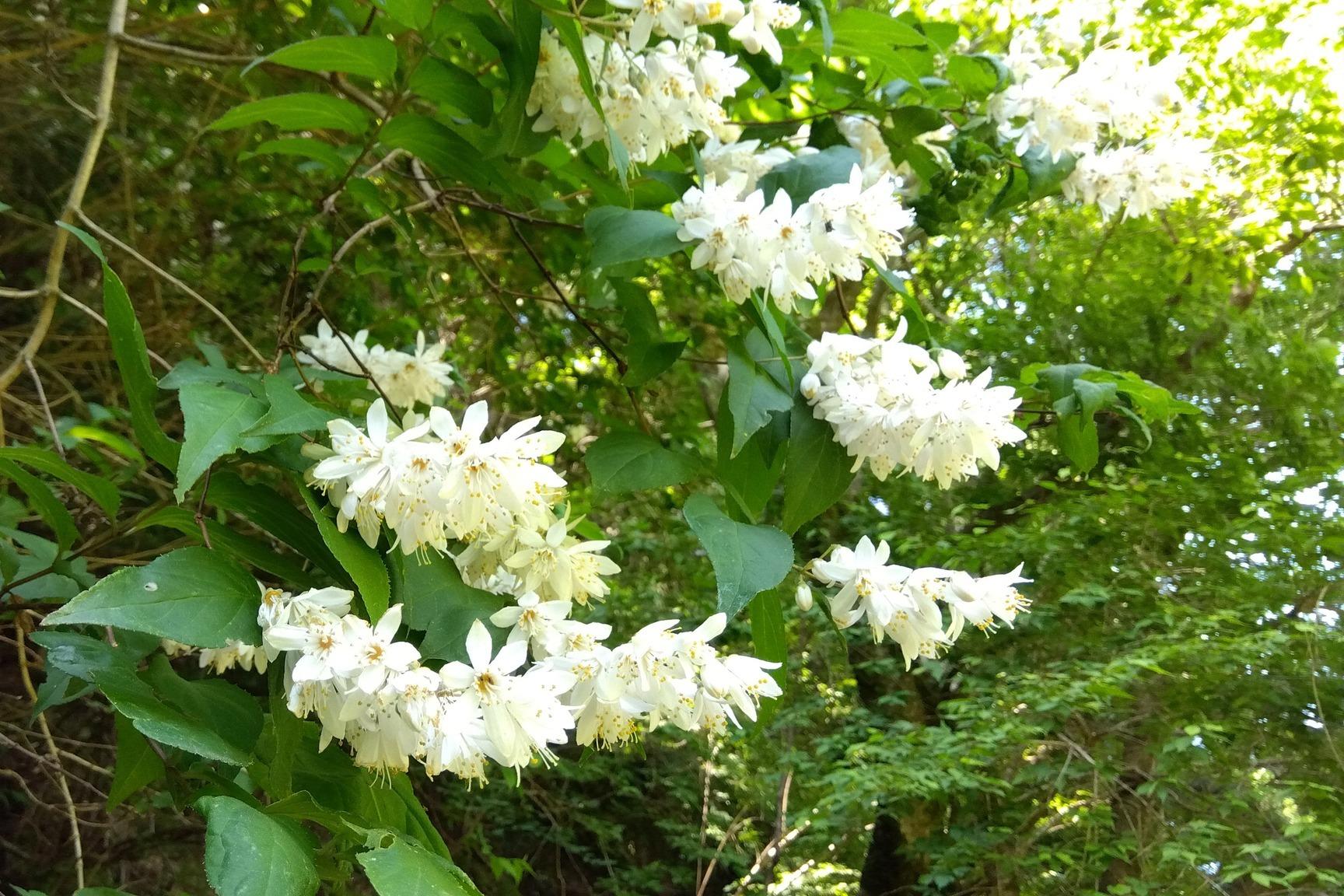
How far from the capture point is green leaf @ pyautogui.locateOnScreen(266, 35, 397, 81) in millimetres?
1095

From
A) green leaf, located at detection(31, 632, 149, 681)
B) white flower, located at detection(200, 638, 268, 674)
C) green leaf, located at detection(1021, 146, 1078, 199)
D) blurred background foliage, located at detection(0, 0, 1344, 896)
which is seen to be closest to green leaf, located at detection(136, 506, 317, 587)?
green leaf, located at detection(31, 632, 149, 681)

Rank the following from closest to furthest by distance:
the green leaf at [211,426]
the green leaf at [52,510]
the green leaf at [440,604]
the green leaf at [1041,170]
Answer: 1. the green leaf at [211,426]
2. the green leaf at [440,604]
3. the green leaf at [52,510]
4. the green leaf at [1041,170]

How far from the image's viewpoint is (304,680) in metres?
0.81

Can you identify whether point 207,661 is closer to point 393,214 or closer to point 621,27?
point 393,214

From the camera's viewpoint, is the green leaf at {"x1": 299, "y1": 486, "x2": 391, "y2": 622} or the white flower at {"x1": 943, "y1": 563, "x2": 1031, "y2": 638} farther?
the white flower at {"x1": 943, "y1": 563, "x2": 1031, "y2": 638}

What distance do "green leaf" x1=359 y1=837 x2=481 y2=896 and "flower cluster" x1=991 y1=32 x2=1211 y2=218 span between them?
1.33 m

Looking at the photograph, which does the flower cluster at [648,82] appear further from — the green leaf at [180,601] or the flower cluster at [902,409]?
the green leaf at [180,601]

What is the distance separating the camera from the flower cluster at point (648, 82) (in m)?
1.20

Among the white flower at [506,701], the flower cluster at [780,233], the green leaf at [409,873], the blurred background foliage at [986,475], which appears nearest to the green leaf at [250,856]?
the green leaf at [409,873]

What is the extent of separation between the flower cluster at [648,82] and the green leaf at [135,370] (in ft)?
1.83

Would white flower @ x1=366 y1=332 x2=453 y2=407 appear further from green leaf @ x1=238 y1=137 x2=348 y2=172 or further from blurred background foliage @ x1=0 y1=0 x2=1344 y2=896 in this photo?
green leaf @ x1=238 y1=137 x2=348 y2=172

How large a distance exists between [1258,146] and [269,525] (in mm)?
3787

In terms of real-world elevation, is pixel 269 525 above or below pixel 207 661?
above

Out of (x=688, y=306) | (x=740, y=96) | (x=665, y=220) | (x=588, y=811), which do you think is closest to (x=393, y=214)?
(x=665, y=220)
